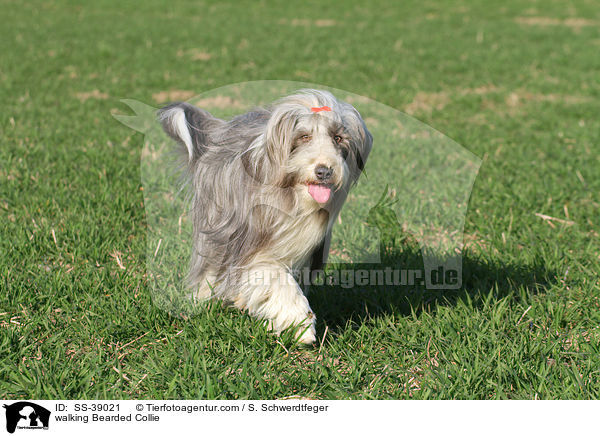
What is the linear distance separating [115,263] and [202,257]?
873 mm

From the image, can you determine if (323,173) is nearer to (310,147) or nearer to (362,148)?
(310,147)

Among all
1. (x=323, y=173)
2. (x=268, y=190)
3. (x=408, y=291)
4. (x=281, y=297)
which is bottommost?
(x=408, y=291)

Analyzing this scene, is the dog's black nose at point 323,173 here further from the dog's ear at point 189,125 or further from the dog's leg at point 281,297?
the dog's ear at point 189,125

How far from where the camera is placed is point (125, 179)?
17.7 feet

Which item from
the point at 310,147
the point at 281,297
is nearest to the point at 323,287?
the point at 281,297

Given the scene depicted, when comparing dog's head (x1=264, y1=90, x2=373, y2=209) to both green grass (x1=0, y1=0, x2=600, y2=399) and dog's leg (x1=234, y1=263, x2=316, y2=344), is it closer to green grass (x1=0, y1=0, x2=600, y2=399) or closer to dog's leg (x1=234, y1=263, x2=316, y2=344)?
dog's leg (x1=234, y1=263, x2=316, y2=344)

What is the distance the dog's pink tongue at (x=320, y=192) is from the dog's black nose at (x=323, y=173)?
5 cm

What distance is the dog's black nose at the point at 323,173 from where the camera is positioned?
2.64 metres

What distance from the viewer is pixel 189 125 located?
326 cm
